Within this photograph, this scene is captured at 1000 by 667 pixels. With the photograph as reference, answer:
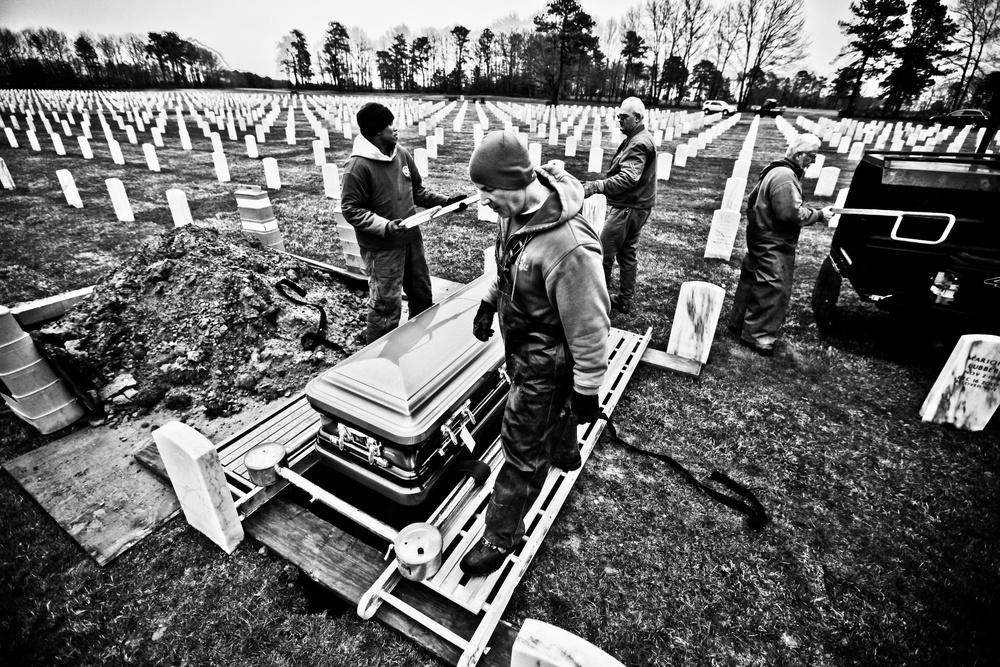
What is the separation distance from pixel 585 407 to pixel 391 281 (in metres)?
2.43

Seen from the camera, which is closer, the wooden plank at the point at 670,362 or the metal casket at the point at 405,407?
the metal casket at the point at 405,407

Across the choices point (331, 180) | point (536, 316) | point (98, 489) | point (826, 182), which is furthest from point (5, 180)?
point (826, 182)

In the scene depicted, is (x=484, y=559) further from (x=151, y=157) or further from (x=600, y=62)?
(x=600, y=62)

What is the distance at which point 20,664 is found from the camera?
209 cm

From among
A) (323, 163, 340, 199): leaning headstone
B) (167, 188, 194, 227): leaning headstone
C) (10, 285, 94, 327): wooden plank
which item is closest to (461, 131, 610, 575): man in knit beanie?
(10, 285, 94, 327): wooden plank

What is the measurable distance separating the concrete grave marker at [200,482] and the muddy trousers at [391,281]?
1.56 meters

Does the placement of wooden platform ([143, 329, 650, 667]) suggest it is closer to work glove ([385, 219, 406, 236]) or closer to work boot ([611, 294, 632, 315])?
work glove ([385, 219, 406, 236])

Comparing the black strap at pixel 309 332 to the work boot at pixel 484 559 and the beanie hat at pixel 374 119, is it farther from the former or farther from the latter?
the work boot at pixel 484 559

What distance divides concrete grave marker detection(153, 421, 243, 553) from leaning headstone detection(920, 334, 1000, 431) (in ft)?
17.1

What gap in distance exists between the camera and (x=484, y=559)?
2.35 metres

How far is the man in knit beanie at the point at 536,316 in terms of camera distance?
1893mm

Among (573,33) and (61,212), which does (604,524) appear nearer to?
(61,212)

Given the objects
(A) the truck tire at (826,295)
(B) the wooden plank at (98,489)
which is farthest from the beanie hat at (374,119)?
(A) the truck tire at (826,295)

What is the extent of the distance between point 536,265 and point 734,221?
6.20m
